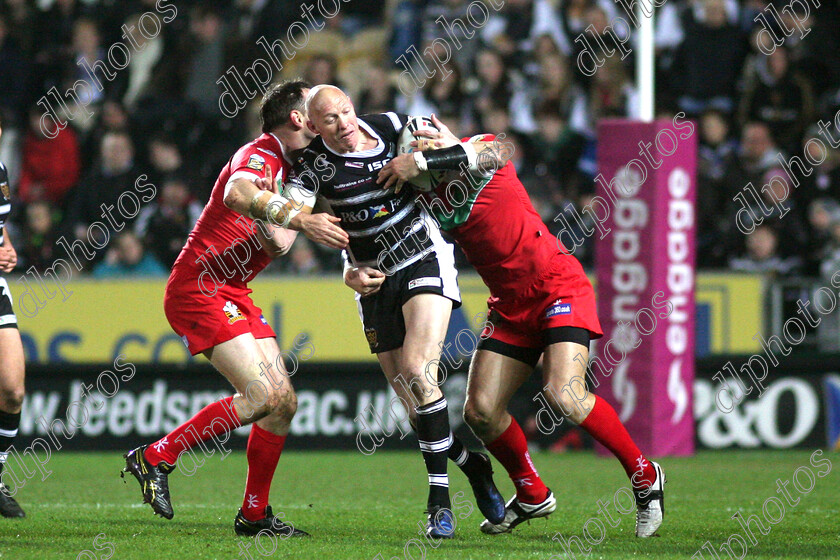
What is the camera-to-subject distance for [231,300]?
6.17 meters

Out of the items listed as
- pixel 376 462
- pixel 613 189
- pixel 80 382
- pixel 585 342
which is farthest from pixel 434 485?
pixel 80 382

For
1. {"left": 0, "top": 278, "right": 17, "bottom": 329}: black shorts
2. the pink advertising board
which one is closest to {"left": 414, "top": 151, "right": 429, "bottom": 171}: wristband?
{"left": 0, "top": 278, "right": 17, "bottom": 329}: black shorts

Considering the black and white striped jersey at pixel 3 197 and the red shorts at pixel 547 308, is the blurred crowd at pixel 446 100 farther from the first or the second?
→ the red shorts at pixel 547 308

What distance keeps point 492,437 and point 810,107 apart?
26.5 feet

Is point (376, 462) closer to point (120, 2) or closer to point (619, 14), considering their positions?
point (619, 14)

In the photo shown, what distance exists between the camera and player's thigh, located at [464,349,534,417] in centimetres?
581

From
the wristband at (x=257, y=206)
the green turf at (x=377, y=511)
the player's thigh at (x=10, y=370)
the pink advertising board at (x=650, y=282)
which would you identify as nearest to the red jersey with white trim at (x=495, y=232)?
the wristband at (x=257, y=206)

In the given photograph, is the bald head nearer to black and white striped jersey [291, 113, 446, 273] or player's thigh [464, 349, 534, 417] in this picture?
black and white striped jersey [291, 113, 446, 273]

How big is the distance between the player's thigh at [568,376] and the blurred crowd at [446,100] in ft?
20.1

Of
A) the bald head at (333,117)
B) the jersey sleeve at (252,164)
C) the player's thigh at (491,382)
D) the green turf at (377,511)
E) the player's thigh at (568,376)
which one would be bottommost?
the green turf at (377,511)

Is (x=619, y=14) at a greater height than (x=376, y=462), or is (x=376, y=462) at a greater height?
(x=619, y=14)

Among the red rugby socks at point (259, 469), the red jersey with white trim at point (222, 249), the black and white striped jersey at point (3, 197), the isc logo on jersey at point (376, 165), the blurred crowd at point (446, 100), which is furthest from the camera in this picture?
the blurred crowd at point (446, 100)

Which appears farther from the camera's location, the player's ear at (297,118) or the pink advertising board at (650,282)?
the pink advertising board at (650,282)

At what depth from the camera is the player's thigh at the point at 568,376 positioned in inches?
219
